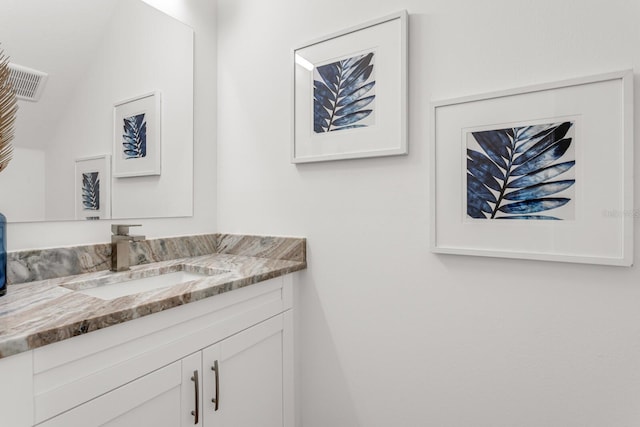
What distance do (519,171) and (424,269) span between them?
1.39 feet

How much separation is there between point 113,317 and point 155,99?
3.28ft

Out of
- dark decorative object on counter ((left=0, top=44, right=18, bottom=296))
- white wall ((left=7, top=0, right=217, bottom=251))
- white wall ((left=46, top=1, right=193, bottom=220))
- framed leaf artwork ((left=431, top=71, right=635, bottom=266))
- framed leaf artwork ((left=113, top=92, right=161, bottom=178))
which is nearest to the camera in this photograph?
framed leaf artwork ((left=431, top=71, right=635, bottom=266))

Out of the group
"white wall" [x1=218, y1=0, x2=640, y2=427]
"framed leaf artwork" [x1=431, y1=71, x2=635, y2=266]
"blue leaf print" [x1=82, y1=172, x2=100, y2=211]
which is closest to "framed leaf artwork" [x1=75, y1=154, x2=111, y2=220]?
"blue leaf print" [x1=82, y1=172, x2=100, y2=211]

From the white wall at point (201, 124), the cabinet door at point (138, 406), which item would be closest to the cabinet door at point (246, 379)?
the cabinet door at point (138, 406)

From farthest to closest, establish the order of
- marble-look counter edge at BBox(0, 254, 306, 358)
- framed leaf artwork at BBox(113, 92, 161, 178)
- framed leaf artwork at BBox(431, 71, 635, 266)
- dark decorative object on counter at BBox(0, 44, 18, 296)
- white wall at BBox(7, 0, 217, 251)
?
white wall at BBox(7, 0, 217, 251) < framed leaf artwork at BBox(113, 92, 161, 178) < dark decorative object on counter at BBox(0, 44, 18, 296) < framed leaf artwork at BBox(431, 71, 635, 266) < marble-look counter edge at BBox(0, 254, 306, 358)

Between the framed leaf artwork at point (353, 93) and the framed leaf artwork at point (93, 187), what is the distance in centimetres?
71

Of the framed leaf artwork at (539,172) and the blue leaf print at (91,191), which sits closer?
the framed leaf artwork at (539,172)

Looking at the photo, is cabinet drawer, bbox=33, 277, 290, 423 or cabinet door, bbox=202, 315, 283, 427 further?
cabinet door, bbox=202, 315, 283, 427

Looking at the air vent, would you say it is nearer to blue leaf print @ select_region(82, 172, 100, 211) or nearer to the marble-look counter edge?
blue leaf print @ select_region(82, 172, 100, 211)

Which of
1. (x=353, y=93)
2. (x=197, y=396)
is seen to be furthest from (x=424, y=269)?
(x=197, y=396)

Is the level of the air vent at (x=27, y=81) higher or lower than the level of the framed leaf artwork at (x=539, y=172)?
higher

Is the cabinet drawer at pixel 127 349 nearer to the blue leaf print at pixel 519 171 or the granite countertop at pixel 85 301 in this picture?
the granite countertop at pixel 85 301

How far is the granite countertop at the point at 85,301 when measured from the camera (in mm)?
680

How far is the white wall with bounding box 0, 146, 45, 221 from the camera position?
1038mm
